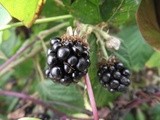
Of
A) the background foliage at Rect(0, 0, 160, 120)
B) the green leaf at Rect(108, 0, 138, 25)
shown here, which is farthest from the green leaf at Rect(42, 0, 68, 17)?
the green leaf at Rect(108, 0, 138, 25)

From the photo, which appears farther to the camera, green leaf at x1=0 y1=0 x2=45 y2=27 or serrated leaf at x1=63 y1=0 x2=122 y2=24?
serrated leaf at x1=63 y1=0 x2=122 y2=24

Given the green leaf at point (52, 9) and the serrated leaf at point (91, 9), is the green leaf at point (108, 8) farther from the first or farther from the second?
the green leaf at point (52, 9)

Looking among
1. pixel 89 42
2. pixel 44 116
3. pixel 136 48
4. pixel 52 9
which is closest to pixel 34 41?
pixel 52 9

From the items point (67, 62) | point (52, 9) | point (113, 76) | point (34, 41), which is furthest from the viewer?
point (34, 41)

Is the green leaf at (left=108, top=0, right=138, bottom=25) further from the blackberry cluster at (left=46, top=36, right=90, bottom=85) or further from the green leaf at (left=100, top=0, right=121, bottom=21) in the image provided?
the blackberry cluster at (left=46, top=36, right=90, bottom=85)

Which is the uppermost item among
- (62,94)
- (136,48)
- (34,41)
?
(34,41)

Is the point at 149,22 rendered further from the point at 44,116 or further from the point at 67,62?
the point at 44,116

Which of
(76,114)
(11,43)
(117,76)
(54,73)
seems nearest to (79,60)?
(54,73)

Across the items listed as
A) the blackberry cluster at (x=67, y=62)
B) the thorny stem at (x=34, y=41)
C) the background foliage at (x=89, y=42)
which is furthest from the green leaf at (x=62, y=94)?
the blackberry cluster at (x=67, y=62)
